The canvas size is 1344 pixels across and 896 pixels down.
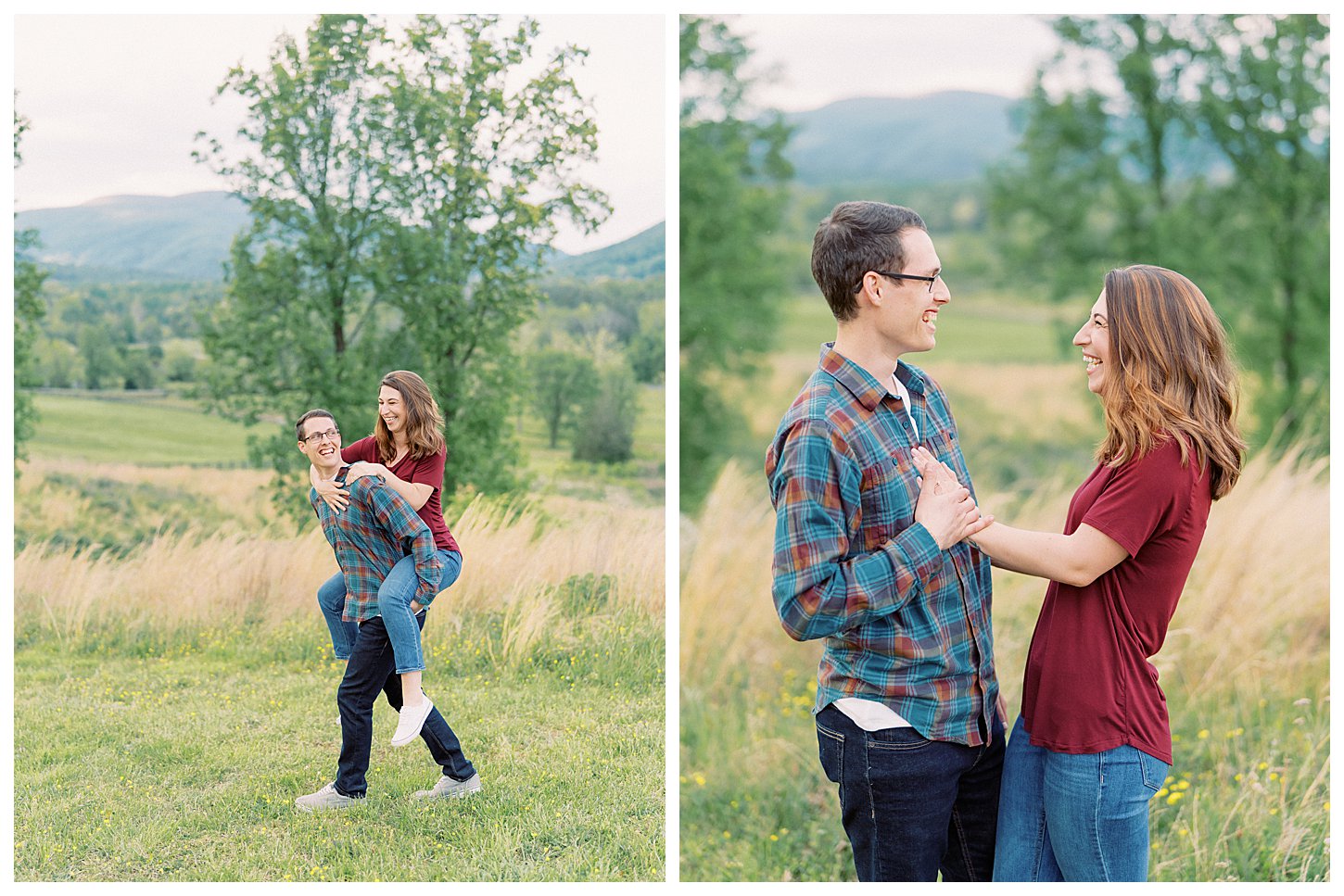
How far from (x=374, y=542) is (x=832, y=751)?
1.42m

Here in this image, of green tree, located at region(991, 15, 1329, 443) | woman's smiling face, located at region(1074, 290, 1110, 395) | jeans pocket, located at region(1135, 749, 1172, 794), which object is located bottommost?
jeans pocket, located at region(1135, 749, 1172, 794)

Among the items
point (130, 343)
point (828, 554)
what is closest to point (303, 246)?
point (130, 343)

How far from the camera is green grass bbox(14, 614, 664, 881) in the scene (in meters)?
3.08

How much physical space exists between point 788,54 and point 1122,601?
14.0ft

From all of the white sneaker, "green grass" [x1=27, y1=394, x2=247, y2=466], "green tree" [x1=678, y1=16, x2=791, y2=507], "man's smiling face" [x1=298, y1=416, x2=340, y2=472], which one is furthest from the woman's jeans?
"green tree" [x1=678, y1=16, x2=791, y2=507]

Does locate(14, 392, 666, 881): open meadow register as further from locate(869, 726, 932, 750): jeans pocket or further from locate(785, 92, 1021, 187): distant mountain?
locate(785, 92, 1021, 187): distant mountain

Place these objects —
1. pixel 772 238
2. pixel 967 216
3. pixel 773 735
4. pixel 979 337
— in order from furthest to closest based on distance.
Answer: pixel 979 337
pixel 967 216
pixel 772 238
pixel 773 735

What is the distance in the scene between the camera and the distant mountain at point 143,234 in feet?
11.1

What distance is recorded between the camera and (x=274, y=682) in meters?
3.31

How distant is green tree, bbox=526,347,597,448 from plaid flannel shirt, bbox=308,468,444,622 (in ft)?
2.20

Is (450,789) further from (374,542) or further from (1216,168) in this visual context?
(1216,168)
